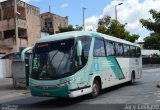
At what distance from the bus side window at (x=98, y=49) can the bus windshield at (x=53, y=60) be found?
6.79ft

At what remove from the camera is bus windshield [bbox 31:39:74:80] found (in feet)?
43.3

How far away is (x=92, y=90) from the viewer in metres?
14.9

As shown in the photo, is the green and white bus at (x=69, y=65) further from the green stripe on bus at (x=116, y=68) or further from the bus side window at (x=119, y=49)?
the bus side window at (x=119, y=49)

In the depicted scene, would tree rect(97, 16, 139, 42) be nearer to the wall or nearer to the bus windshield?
the wall

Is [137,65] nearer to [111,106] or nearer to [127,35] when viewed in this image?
[111,106]

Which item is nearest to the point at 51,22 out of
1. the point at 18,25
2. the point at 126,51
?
the point at 18,25

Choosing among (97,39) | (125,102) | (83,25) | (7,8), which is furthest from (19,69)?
(83,25)

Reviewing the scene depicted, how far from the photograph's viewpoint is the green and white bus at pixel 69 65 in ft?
43.1

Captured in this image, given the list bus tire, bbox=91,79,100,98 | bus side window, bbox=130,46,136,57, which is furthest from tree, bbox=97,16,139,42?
bus tire, bbox=91,79,100,98

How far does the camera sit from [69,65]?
13.2 metres

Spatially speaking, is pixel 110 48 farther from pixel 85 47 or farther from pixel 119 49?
pixel 85 47

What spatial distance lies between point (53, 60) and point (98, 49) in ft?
10.5

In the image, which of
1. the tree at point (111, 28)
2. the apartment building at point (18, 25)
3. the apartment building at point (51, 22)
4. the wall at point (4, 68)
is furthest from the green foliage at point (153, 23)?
the apartment building at point (51, 22)

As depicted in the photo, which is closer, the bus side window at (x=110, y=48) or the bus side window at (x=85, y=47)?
the bus side window at (x=85, y=47)
